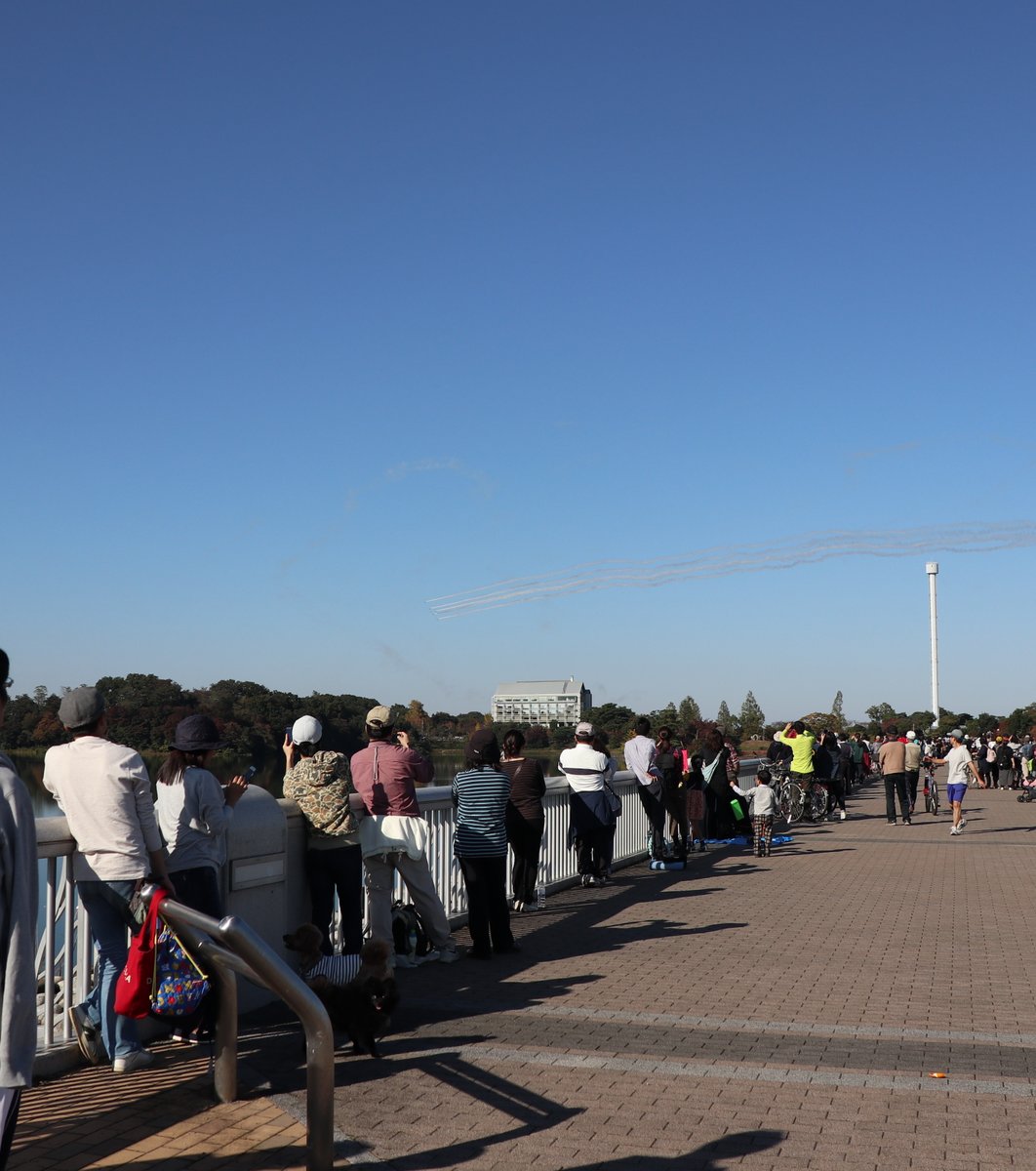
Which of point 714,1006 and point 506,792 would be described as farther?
point 506,792

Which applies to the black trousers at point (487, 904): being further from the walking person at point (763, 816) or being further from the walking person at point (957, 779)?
the walking person at point (957, 779)

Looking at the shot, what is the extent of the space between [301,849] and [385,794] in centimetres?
80

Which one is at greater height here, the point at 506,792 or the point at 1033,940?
the point at 506,792

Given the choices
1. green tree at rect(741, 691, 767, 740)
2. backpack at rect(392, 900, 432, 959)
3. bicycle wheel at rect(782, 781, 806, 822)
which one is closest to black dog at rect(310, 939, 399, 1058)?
backpack at rect(392, 900, 432, 959)

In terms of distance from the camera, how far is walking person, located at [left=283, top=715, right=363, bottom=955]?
27.3ft

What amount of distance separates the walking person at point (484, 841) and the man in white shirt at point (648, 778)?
6.02 meters

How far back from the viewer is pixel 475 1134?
207 inches

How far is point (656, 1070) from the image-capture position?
6238mm

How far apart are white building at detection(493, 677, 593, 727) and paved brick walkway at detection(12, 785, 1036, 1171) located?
98.0m

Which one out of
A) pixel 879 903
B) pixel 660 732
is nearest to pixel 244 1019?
pixel 879 903

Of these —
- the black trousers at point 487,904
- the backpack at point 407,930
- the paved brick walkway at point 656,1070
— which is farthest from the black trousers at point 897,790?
the backpack at point 407,930

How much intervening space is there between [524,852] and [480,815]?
6.88 ft

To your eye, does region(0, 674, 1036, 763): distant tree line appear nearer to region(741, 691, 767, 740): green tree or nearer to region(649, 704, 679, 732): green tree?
region(649, 704, 679, 732): green tree

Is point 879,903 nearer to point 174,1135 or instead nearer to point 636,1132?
point 636,1132
